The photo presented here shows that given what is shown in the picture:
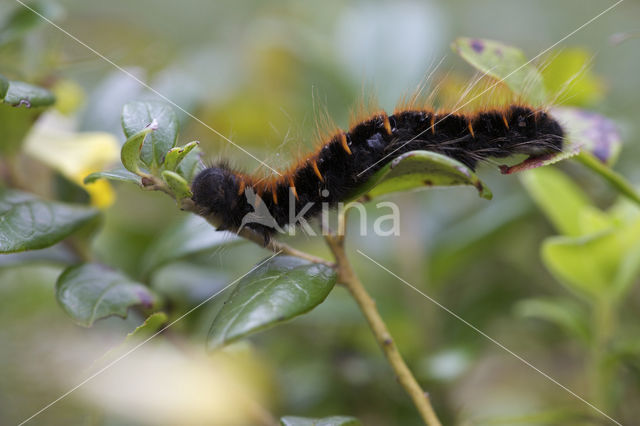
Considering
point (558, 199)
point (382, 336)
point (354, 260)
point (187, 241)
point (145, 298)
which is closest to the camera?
point (382, 336)

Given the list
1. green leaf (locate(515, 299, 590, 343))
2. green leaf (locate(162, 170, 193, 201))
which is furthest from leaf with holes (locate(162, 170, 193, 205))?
green leaf (locate(515, 299, 590, 343))

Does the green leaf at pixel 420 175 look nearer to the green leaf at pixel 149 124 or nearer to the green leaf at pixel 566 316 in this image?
the green leaf at pixel 149 124

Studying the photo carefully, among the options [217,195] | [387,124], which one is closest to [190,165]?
[217,195]

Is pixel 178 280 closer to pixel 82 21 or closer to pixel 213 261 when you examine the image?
pixel 213 261

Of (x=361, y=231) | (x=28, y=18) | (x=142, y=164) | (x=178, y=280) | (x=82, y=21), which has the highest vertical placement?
(x=28, y=18)

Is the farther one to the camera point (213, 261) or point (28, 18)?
point (213, 261)

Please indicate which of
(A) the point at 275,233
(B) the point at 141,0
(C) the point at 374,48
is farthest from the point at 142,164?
(B) the point at 141,0

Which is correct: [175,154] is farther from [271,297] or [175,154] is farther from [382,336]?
[382,336]
